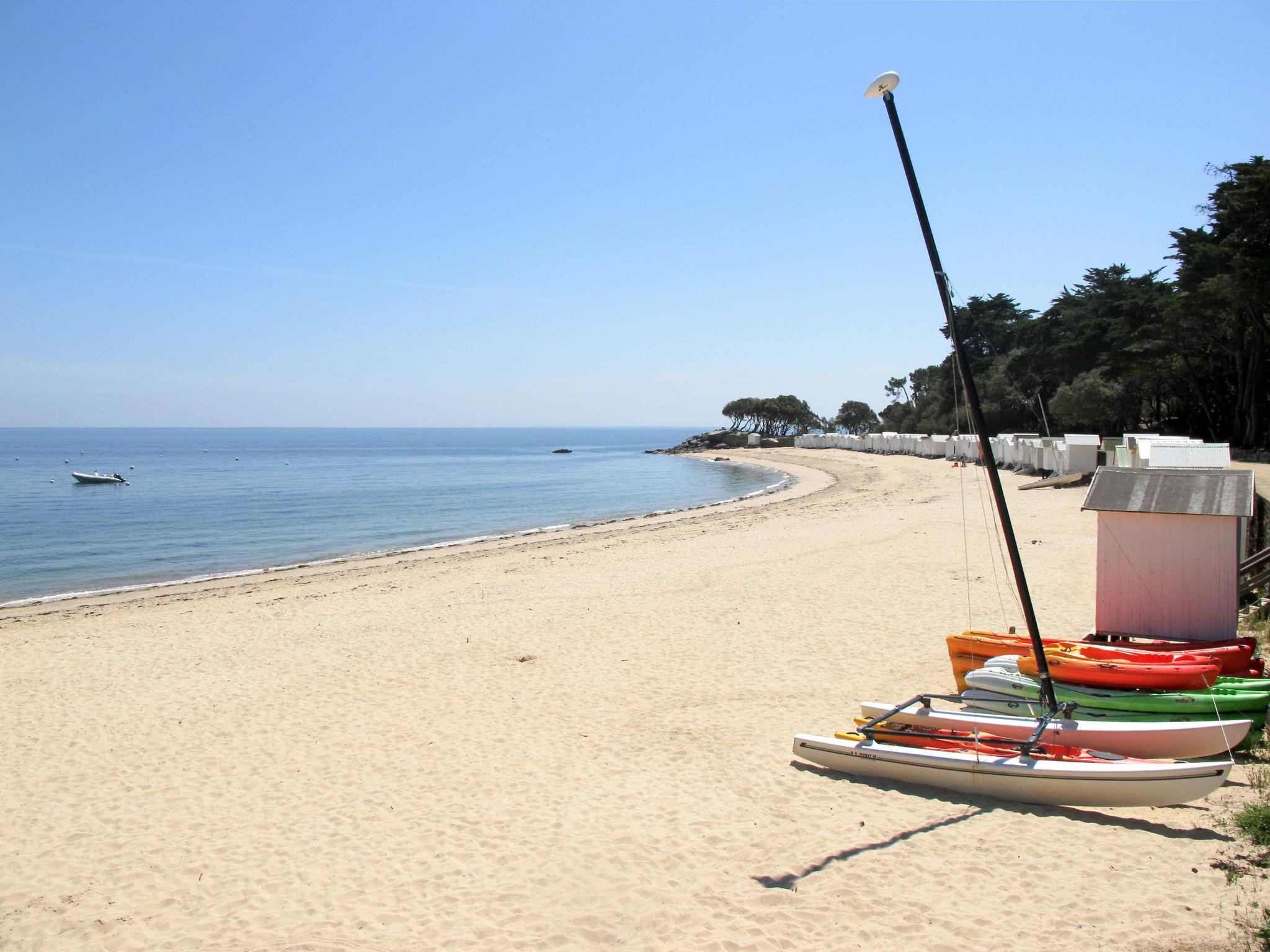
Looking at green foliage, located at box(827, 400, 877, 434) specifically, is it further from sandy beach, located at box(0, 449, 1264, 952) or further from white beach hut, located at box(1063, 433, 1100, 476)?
sandy beach, located at box(0, 449, 1264, 952)

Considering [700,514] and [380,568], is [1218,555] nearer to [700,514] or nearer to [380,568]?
[380,568]

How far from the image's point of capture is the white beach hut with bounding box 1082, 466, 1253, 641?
329 inches

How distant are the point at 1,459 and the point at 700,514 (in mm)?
102452

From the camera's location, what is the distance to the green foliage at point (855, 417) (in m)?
102

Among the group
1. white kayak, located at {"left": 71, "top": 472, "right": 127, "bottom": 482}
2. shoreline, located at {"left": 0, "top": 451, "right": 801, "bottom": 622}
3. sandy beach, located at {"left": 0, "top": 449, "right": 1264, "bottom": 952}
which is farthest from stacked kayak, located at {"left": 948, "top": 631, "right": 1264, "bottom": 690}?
white kayak, located at {"left": 71, "top": 472, "right": 127, "bottom": 482}

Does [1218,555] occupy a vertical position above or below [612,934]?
above

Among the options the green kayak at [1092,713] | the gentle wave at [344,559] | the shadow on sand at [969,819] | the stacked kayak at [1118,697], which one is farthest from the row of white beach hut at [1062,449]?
the gentle wave at [344,559]

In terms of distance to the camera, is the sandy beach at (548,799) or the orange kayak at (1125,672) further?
the orange kayak at (1125,672)

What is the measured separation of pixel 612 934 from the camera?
4.82 meters

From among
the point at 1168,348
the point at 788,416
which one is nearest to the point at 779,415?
the point at 788,416

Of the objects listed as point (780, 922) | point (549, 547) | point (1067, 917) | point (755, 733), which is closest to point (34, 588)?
point (549, 547)

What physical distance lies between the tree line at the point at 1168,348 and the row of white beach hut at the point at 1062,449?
3319mm

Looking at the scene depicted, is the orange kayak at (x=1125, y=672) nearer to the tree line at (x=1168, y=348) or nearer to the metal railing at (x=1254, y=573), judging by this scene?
the metal railing at (x=1254, y=573)

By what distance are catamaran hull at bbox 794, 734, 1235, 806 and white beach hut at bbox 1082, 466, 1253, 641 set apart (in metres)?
2.61
